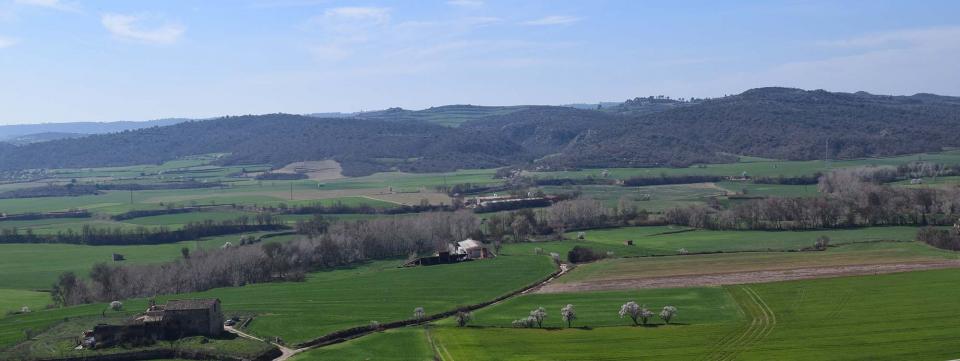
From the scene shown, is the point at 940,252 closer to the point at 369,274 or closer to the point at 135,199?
the point at 369,274

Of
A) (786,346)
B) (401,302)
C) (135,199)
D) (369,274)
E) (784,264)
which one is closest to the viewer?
(786,346)

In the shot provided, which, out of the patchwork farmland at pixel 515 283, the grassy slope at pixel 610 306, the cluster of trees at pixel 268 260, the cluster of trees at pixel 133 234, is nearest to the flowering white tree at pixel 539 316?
the grassy slope at pixel 610 306

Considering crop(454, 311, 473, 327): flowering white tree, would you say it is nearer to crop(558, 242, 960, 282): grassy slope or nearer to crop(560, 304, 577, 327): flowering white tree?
crop(560, 304, 577, 327): flowering white tree

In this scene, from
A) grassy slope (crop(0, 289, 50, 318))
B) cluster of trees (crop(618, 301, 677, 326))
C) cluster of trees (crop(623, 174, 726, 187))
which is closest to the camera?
cluster of trees (crop(618, 301, 677, 326))

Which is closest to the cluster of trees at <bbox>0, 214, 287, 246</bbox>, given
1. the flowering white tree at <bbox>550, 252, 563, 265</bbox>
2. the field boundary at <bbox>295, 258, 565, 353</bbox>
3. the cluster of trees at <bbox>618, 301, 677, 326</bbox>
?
the flowering white tree at <bbox>550, 252, 563, 265</bbox>

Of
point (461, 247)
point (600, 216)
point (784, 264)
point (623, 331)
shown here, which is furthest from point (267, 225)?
point (623, 331)

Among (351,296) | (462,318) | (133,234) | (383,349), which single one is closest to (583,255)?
(351,296)

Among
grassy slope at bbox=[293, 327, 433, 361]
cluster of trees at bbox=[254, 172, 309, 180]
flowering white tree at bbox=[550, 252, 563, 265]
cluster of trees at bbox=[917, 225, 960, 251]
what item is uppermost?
cluster of trees at bbox=[254, 172, 309, 180]
